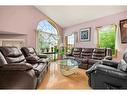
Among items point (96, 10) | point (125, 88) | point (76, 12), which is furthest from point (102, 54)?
point (125, 88)

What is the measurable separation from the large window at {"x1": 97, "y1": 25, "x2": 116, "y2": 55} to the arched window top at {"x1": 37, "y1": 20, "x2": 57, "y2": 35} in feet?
9.96

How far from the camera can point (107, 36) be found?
18.4 feet

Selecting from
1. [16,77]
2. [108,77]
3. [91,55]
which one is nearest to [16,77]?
[16,77]

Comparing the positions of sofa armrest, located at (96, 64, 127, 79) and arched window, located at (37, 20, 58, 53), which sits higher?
arched window, located at (37, 20, 58, 53)

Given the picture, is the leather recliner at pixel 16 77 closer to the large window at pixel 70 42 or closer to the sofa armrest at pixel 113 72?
the sofa armrest at pixel 113 72

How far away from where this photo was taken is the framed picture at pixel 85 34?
244 inches

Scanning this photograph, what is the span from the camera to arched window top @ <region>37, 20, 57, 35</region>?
7.24 metres

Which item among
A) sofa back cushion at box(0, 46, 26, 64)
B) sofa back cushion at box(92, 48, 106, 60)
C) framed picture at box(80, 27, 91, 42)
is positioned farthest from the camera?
framed picture at box(80, 27, 91, 42)

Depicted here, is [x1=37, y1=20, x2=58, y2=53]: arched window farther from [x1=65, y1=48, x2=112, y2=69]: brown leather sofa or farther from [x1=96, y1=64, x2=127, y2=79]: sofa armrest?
[x1=96, y1=64, x2=127, y2=79]: sofa armrest

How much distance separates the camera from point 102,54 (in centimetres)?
500

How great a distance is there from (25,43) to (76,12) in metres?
2.64

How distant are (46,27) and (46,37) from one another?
56cm

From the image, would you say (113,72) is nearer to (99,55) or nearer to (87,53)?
(99,55)

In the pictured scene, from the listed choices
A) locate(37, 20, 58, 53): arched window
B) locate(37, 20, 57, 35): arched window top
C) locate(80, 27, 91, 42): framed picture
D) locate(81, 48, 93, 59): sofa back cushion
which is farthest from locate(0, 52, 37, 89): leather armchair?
locate(37, 20, 57, 35): arched window top
